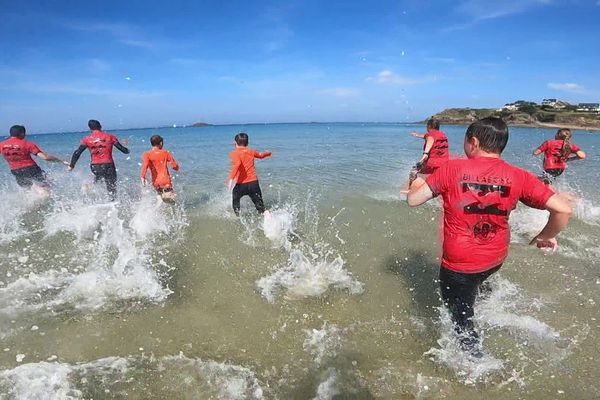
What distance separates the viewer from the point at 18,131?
845cm

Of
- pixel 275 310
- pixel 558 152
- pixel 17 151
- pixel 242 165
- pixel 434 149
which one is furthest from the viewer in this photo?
pixel 558 152

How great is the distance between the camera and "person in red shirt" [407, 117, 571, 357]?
110 inches

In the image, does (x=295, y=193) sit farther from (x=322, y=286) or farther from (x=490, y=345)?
(x=490, y=345)

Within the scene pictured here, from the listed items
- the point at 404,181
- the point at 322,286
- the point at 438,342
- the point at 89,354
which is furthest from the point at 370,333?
Result: the point at 404,181

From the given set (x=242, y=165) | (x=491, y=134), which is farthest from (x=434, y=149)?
(x=491, y=134)

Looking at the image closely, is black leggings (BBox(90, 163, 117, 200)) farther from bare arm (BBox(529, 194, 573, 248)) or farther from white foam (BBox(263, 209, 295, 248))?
bare arm (BBox(529, 194, 573, 248))

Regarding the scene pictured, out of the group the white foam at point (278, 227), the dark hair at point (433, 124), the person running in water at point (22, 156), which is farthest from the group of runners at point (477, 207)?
the person running in water at point (22, 156)

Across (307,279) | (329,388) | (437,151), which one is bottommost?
(329,388)

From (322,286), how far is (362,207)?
4557 millimetres

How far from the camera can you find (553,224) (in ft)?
9.46

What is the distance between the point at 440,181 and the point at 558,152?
314 inches

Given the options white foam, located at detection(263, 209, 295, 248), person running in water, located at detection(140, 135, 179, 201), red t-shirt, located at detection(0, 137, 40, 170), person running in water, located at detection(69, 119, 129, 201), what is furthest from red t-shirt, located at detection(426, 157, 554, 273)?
red t-shirt, located at detection(0, 137, 40, 170)

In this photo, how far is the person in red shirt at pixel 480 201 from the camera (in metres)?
2.80

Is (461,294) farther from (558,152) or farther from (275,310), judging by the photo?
(558,152)
